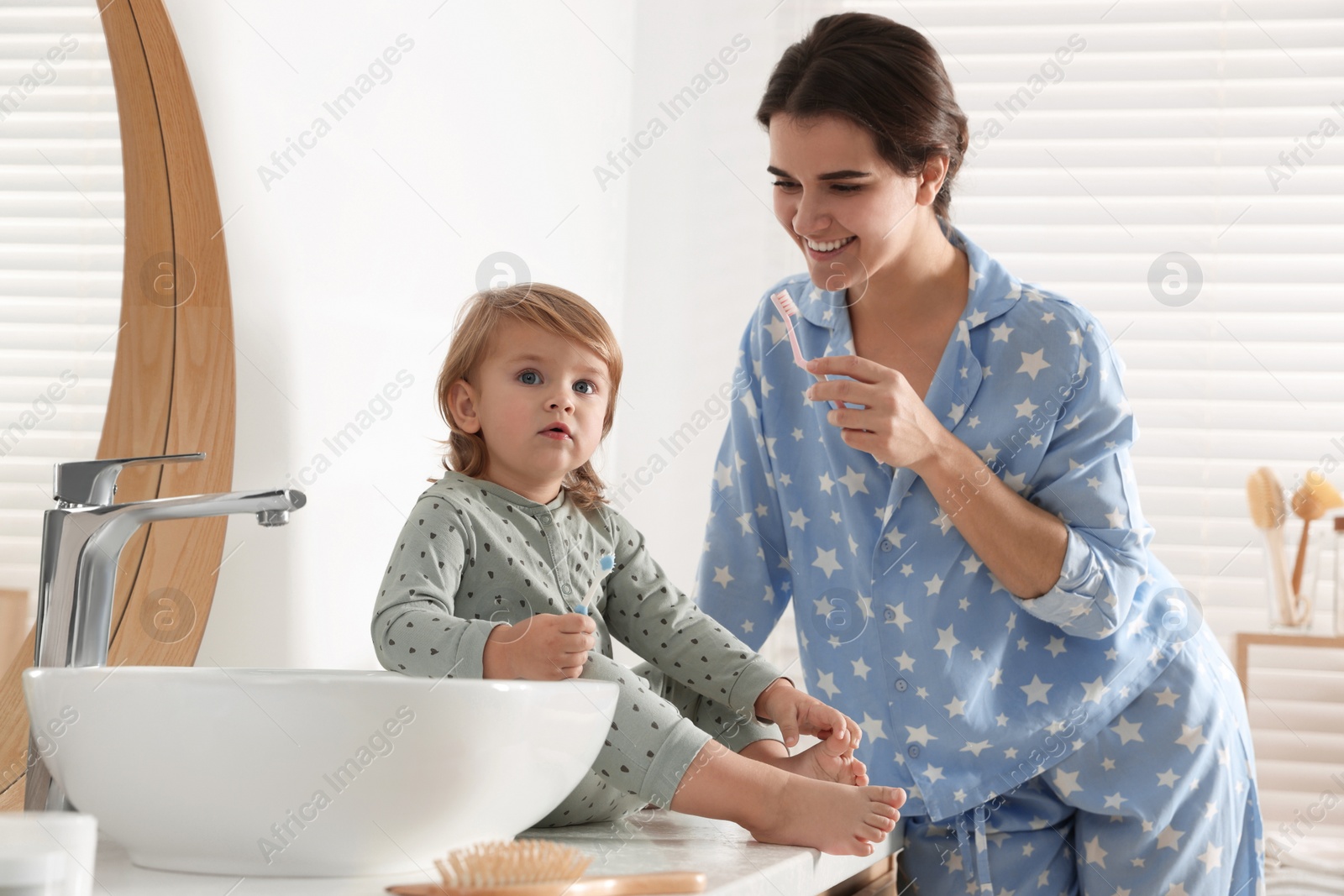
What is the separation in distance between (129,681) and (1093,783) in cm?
87

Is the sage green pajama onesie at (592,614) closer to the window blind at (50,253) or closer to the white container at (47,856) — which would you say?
the window blind at (50,253)

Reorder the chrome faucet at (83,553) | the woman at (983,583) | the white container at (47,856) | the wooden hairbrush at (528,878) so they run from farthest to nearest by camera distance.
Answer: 1. the woman at (983,583)
2. the chrome faucet at (83,553)
3. the wooden hairbrush at (528,878)
4. the white container at (47,856)


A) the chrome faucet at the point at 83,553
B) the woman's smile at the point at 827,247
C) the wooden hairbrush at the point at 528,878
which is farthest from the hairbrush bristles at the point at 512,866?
the woman's smile at the point at 827,247

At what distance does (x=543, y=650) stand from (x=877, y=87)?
2.21 feet

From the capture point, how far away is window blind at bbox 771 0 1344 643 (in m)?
1.89

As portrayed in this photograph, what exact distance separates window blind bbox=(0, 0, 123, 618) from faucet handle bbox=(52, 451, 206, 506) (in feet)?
0.29

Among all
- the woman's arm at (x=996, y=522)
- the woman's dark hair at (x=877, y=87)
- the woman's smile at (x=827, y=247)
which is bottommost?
the woman's arm at (x=996, y=522)

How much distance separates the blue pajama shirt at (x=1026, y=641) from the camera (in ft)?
3.49

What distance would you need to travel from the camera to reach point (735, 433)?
1.22 m

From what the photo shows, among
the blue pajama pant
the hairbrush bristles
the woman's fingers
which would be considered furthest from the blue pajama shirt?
the hairbrush bristles

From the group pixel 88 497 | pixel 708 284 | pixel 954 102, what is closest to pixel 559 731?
pixel 88 497

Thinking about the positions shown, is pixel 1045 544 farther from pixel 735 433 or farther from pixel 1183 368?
pixel 1183 368

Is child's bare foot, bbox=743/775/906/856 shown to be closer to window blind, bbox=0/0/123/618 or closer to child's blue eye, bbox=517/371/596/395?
child's blue eye, bbox=517/371/596/395

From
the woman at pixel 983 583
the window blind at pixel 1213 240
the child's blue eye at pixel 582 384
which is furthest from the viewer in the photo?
the window blind at pixel 1213 240
